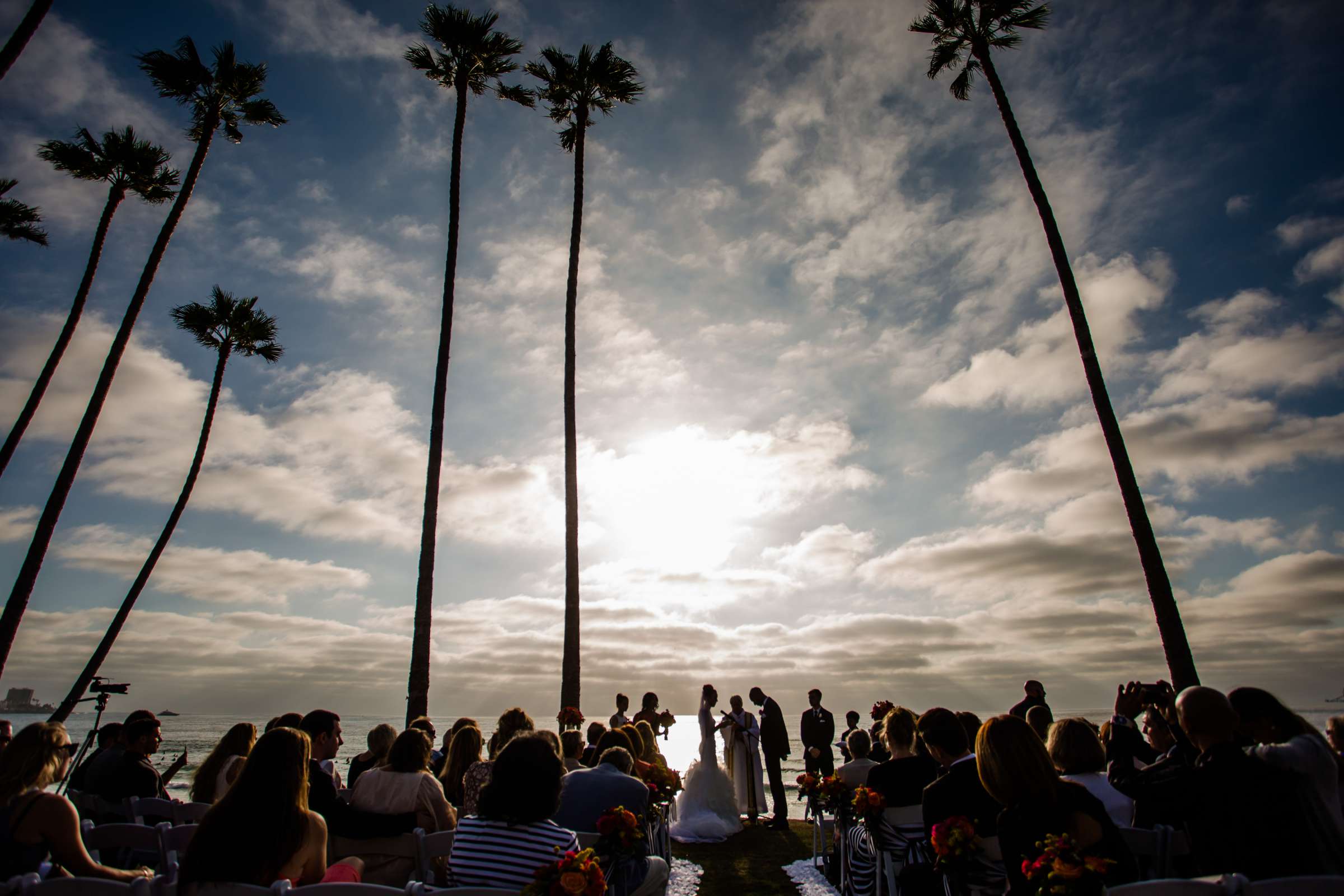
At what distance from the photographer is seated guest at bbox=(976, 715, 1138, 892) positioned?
3.04 metres

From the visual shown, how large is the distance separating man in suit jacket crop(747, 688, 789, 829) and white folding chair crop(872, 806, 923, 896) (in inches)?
252

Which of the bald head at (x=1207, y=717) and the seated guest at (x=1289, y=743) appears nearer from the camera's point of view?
the seated guest at (x=1289, y=743)

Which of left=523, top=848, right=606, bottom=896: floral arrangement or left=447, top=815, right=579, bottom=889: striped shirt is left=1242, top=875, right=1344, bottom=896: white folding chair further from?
left=447, top=815, right=579, bottom=889: striped shirt

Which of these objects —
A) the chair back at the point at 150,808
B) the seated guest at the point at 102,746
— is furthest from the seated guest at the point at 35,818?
the seated guest at the point at 102,746

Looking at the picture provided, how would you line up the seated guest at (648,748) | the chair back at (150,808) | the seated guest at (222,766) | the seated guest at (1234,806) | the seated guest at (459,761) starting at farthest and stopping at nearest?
the seated guest at (648,748) → the seated guest at (459,761) → the chair back at (150,808) → the seated guest at (222,766) → the seated guest at (1234,806)

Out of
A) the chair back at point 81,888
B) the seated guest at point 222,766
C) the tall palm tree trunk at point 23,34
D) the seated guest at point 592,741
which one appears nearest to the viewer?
the chair back at point 81,888

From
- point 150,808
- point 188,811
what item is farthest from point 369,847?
point 150,808

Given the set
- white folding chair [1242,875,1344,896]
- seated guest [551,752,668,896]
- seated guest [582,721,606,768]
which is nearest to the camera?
white folding chair [1242,875,1344,896]

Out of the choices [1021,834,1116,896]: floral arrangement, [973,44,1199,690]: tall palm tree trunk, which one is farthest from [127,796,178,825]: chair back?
[973,44,1199,690]: tall palm tree trunk

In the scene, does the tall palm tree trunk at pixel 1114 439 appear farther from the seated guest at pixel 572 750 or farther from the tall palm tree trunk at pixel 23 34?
the tall palm tree trunk at pixel 23 34

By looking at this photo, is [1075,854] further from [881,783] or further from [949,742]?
[881,783]

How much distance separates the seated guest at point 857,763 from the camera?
677 centimetres

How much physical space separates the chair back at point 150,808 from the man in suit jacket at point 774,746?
28.6ft

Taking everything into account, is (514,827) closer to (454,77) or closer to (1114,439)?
(1114,439)
